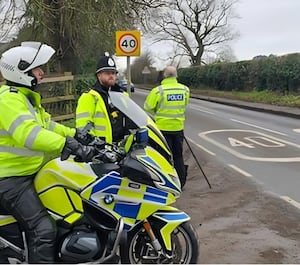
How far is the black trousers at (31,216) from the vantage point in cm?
405

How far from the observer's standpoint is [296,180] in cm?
930

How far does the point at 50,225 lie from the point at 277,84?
92.9 feet

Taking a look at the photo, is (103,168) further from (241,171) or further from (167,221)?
(241,171)

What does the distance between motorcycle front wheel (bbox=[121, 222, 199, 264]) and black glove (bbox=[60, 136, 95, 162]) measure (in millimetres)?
857

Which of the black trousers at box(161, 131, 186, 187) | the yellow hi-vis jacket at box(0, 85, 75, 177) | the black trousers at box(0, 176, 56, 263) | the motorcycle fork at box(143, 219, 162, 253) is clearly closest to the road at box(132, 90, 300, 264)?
the black trousers at box(161, 131, 186, 187)

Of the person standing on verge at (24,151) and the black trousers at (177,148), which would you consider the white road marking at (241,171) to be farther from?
the person standing on verge at (24,151)

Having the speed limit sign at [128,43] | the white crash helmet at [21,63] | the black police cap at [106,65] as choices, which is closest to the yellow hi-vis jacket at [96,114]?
the black police cap at [106,65]

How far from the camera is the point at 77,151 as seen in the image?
375 centimetres

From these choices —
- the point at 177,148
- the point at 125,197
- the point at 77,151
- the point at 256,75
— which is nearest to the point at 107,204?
the point at 125,197

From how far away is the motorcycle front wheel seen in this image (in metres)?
4.29

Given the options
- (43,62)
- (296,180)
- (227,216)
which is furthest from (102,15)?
(43,62)

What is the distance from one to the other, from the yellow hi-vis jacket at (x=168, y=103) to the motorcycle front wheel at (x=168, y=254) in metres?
4.17

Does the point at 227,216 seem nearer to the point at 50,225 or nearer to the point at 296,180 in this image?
the point at 296,180

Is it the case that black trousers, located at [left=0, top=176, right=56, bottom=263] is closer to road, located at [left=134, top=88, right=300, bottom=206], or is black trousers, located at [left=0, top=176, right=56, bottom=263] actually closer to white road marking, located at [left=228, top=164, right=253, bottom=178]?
road, located at [left=134, top=88, right=300, bottom=206]
